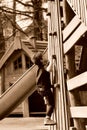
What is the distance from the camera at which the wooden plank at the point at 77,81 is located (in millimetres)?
4570

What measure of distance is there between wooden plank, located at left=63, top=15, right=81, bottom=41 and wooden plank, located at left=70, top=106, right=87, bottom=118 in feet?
4.08

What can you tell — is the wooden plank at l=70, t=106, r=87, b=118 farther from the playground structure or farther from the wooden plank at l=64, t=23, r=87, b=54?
the wooden plank at l=64, t=23, r=87, b=54

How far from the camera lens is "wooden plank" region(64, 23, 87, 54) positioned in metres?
4.65

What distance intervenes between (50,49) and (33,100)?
1154cm

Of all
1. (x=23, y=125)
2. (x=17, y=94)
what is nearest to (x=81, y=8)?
(x=17, y=94)

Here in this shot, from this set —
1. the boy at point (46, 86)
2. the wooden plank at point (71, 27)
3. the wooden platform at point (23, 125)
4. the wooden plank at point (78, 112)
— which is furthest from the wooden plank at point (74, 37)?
the wooden platform at point (23, 125)

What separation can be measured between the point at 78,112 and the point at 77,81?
0.47 metres

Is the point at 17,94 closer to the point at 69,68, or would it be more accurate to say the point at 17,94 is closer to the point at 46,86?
the point at 46,86

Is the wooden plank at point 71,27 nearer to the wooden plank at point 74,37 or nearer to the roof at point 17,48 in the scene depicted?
the wooden plank at point 74,37

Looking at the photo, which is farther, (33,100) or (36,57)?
(33,100)

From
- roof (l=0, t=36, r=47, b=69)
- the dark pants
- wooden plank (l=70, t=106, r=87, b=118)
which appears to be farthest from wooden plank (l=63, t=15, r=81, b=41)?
roof (l=0, t=36, r=47, b=69)

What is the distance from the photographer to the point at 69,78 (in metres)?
5.34

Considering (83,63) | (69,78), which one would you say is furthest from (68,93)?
(83,63)

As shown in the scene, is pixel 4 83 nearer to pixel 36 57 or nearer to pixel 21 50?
pixel 21 50
